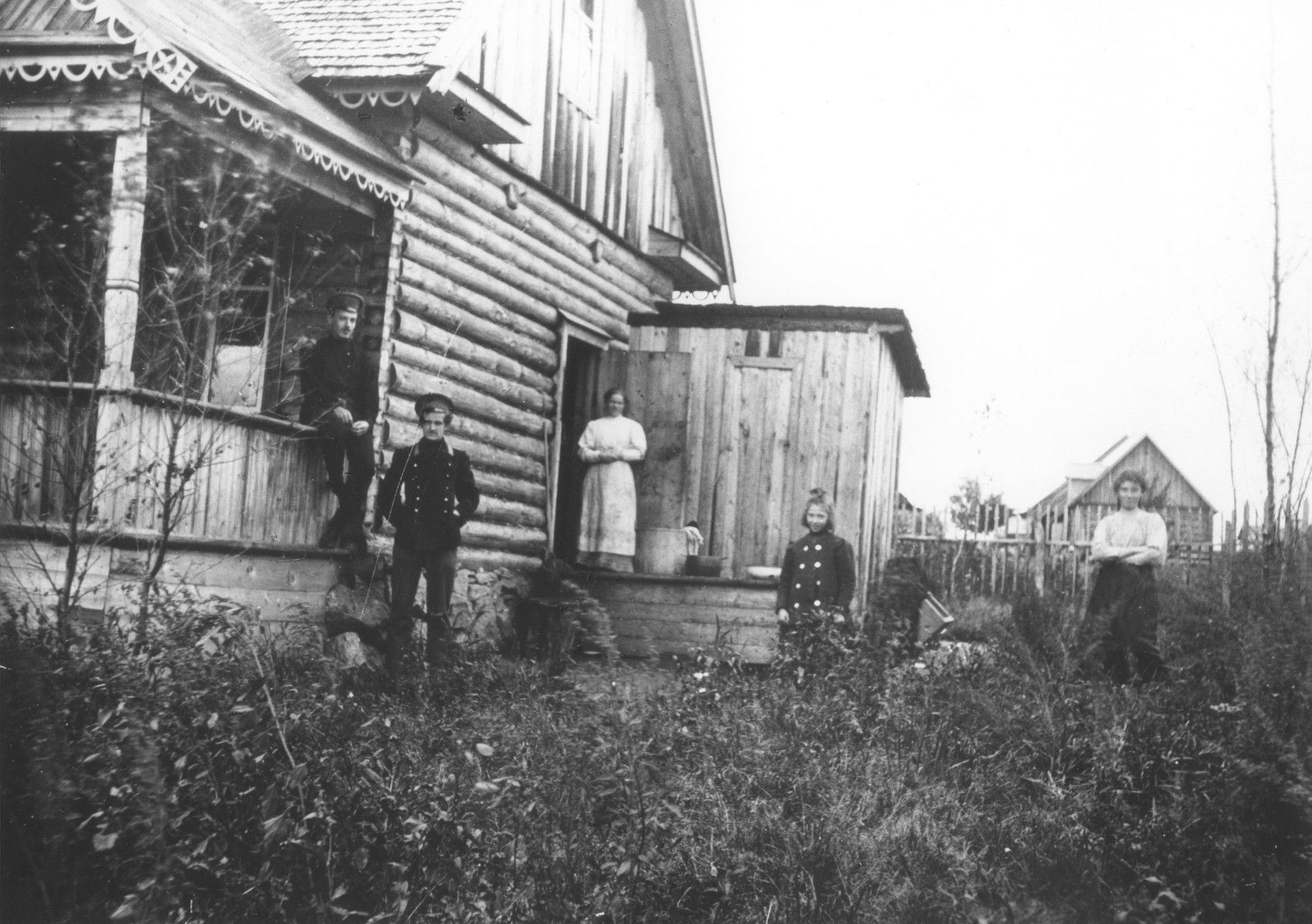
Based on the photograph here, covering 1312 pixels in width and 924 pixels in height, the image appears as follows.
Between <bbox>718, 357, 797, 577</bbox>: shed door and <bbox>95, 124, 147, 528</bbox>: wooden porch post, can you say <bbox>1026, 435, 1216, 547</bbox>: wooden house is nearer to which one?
<bbox>718, 357, 797, 577</bbox>: shed door

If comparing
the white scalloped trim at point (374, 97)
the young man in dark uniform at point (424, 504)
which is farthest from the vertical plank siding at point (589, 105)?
the young man in dark uniform at point (424, 504)

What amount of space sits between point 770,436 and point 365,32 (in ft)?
16.9

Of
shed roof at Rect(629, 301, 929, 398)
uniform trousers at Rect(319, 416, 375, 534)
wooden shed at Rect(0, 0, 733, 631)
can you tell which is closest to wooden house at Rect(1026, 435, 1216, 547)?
shed roof at Rect(629, 301, 929, 398)

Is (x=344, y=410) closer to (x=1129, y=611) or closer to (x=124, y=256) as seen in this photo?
(x=124, y=256)

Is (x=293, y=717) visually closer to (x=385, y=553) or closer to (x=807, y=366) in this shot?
(x=385, y=553)

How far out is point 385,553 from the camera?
9109 mm

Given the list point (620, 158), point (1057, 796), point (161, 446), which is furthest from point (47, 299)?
point (620, 158)

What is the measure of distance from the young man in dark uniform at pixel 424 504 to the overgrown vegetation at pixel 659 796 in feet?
8.63

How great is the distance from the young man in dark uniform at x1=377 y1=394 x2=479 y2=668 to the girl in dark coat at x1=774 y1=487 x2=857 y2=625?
2.22 meters

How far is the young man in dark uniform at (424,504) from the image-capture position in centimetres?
834

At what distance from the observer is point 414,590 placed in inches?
331

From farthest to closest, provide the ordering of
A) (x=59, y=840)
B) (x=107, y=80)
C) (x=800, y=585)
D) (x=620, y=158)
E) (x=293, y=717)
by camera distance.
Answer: (x=620, y=158) → (x=800, y=585) → (x=107, y=80) → (x=293, y=717) → (x=59, y=840)

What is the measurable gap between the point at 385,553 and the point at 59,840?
516cm

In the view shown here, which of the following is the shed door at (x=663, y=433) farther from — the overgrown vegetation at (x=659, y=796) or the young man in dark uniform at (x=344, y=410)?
the overgrown vegetation at (x=659, y=796)
